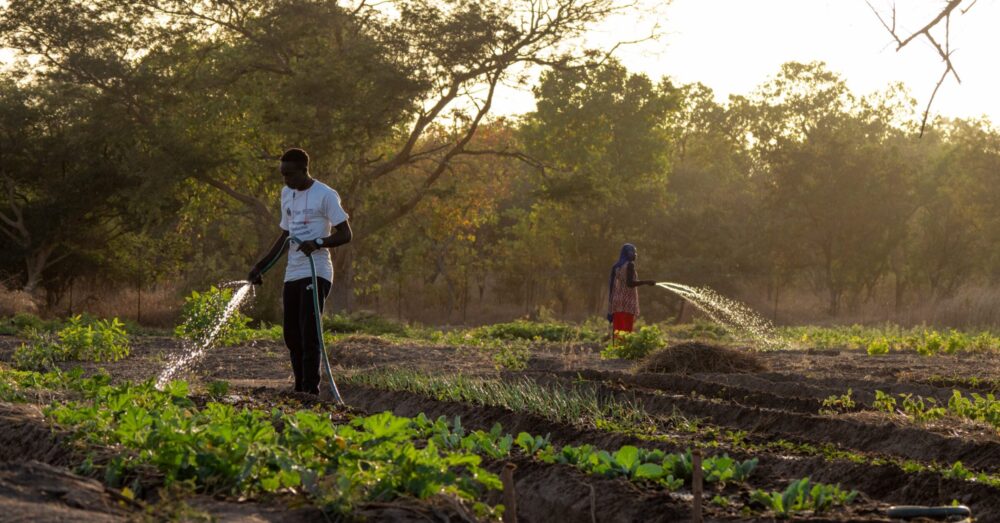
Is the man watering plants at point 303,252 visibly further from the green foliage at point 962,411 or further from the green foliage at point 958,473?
the green foliage at point 958,473

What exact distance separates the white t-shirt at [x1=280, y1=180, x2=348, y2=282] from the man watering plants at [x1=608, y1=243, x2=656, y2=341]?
23.3 feet

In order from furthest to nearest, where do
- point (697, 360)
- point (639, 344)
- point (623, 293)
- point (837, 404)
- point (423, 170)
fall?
point (423, 170), point (623, 293), point (639, 344), point (697, 360), point (837, 404)

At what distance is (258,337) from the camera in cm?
1944

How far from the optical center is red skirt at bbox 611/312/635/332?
16625 millimetres

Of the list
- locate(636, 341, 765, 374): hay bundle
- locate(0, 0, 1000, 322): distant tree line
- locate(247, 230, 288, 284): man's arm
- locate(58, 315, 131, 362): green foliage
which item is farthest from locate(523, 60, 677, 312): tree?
locate(247, 230, 288, 284): man's arm

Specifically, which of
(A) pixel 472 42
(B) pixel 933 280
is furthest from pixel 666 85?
(A) pixel 472 42

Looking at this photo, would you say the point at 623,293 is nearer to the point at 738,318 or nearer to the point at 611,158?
the point at 738,318

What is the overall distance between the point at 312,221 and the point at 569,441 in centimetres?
262

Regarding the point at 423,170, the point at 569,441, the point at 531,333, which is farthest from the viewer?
the point at 423,170

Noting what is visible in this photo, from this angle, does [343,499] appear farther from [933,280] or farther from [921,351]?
[933,280]

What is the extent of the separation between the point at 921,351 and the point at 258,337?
942 cm

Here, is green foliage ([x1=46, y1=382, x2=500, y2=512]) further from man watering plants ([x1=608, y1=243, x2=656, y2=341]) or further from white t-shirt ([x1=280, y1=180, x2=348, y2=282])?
man watering plants ([x1=608, y1=243, x2=656, y2=341])

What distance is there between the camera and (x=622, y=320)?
1669 cm

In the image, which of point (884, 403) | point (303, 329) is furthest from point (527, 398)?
point (884, 403)
